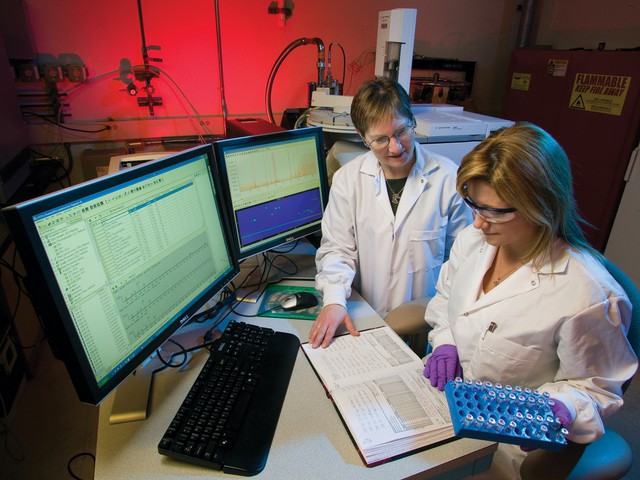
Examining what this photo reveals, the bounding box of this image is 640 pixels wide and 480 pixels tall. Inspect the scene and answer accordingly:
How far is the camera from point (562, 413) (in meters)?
0.74

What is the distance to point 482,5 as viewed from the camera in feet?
9.60

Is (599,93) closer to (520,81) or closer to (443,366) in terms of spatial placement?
(520,81)

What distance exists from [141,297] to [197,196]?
0.86 ft

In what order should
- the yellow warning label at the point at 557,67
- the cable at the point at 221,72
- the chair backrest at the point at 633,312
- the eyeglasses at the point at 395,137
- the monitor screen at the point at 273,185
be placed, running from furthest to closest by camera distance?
1. the yellow warning label at the point at 557,67
2. the cable at the point at 221,72
3. the eyeglasses at the point at 395,137
4. the monitor screen at the point at 273,185
5. the chair backrest at the point at 633,312

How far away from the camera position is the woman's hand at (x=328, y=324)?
1019 millimetres

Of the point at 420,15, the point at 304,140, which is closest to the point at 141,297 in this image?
the point at 304,140

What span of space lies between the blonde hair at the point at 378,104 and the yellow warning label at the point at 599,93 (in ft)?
5.92

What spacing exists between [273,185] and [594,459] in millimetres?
1025

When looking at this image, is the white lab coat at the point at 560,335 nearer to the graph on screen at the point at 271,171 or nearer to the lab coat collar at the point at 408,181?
the lab coat collar at the point at 408,181

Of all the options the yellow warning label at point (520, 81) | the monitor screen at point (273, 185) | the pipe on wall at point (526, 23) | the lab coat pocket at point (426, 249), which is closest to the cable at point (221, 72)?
the monitor screen at point (273, 185)

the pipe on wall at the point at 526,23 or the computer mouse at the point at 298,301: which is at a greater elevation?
the pipe on wall at the point at 526,23

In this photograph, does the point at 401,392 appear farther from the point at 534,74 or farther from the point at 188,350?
the point at 534,74

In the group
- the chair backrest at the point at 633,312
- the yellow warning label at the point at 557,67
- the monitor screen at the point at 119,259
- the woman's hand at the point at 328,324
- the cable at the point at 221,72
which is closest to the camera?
the monitor screen at the point at 119,259

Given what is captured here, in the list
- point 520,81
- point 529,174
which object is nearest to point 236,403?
point 529,174
